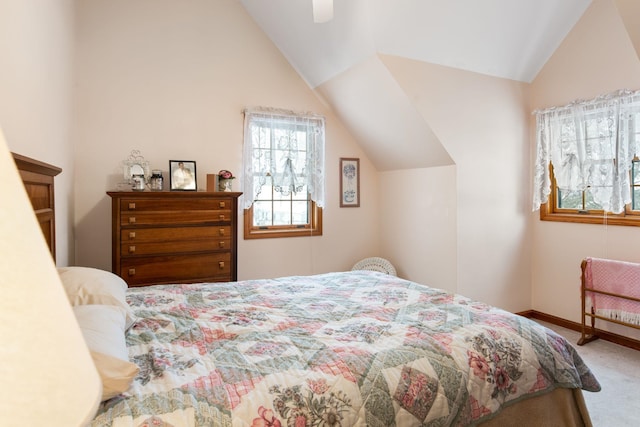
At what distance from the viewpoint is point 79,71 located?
3428 mm

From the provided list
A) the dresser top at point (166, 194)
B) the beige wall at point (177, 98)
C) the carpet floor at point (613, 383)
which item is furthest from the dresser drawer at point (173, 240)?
the carpet floor at point (613, 383)

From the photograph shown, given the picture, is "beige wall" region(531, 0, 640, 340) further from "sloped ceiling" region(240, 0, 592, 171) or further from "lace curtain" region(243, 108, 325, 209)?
"lace curtain" region(243, 108, 325, 209)

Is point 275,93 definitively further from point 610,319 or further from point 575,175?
point 610,319

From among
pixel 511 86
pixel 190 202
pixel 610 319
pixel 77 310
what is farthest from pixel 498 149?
pixel 77 310

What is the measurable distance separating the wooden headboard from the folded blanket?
4037mm

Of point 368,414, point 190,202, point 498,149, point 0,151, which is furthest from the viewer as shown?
point 498,149

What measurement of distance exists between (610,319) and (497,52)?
8.41 feet

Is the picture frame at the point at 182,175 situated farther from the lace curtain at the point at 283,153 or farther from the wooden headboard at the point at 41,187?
the wooden headboard at the point at 41,187

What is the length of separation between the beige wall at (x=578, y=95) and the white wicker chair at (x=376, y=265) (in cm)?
155

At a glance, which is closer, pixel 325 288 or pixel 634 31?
pixel 634 31

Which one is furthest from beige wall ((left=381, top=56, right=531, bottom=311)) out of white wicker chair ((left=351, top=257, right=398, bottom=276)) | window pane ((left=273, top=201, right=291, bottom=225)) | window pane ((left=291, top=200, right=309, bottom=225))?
window pane ((left=273, top=201, right=291, bottom=225))

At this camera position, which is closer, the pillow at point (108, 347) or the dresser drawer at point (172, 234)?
the pillow at point (108, 347)

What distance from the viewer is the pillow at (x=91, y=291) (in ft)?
5.69

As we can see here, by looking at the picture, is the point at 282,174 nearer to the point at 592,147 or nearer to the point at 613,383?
the point at 592,147
